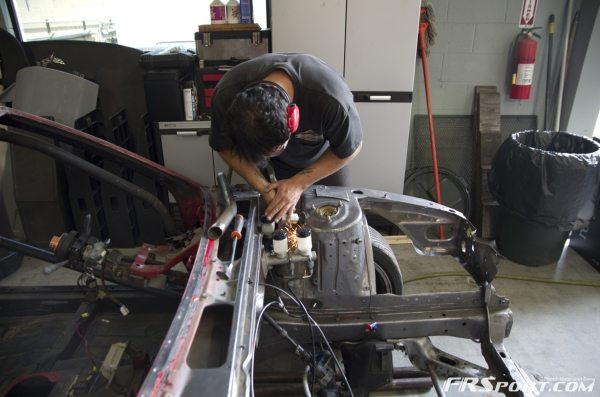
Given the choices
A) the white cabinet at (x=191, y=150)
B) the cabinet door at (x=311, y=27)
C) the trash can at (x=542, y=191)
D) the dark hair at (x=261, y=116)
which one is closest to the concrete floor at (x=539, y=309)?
the trash can at (x=542, y=191)

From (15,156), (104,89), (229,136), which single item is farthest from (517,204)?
(15,156)

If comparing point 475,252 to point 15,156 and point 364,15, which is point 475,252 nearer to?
point 364,15

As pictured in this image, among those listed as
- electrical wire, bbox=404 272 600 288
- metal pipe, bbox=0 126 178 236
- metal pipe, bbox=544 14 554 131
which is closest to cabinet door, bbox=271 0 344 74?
metal pipe, bbox=0 126 178 236

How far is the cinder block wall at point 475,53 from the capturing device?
2.83 m

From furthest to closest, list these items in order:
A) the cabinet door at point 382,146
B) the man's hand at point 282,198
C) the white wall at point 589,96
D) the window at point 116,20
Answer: the window at point 116,20, the white wall at point 589,96, the cabinet door at point 382,146, the man's hand at point 282,198

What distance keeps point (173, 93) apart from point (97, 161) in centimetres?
68

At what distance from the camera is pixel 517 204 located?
8.07 ft

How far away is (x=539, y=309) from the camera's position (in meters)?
2.23

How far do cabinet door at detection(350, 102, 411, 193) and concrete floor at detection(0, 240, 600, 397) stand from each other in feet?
1.70

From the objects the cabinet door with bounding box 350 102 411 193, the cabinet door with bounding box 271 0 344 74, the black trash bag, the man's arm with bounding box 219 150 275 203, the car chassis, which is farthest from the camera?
the cabinet door with bounding box 350 102 411 193

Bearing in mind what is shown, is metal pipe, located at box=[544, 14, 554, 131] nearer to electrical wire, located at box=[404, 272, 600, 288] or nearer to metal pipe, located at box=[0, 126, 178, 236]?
electrical wire, located at box=[404, 272, 600, 288]

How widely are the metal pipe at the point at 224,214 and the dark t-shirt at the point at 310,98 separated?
0.67 ft

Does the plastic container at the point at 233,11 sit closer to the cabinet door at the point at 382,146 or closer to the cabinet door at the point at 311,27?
the cabinet door at the point at 311,27

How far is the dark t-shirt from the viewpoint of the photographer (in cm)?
150
